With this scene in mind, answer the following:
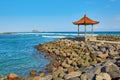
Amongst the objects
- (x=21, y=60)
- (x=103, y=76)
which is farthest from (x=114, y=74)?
(x=21, y=60)

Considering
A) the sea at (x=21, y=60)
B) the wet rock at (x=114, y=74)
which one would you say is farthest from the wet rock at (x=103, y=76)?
the sea at (x=21, y=60)

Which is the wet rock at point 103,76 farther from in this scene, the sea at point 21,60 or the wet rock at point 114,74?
the sea at point 21,60

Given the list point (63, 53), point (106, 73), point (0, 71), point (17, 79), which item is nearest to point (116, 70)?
point (106, 73)

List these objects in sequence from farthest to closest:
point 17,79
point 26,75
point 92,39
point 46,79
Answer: point 92,39 < point 26,75 < point 17,79 < point 46,79

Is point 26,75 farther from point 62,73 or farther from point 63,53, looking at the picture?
point 63,53

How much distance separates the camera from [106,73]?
24.2ft

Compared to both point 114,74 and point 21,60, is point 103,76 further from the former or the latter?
point 21,60

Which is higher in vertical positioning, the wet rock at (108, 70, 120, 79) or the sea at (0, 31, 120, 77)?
the wet rock at (108, 70, 120, 79)

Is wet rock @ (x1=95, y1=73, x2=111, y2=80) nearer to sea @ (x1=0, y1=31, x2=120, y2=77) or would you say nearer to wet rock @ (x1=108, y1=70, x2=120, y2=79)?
wet rock @ (x1=108, y1=70, x2=120, y2=79)

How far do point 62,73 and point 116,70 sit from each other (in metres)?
2.27

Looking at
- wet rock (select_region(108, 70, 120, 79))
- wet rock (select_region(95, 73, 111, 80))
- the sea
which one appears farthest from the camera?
the sea

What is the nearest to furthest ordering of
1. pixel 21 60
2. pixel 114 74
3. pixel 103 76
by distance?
pixel 103 76 < pixel 114 74 < pixel 21 60

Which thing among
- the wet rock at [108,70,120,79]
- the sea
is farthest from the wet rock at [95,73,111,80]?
the sea

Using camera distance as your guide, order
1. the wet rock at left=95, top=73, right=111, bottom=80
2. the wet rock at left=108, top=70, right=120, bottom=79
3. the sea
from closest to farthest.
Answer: the wet rock at left=95, top=73, right=111, bottom=80 → the wet rock at left=108, top=70, right=120, bottom=79 → the sea
